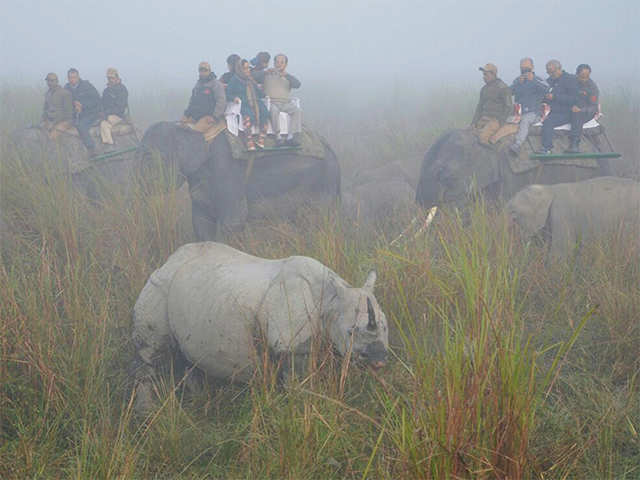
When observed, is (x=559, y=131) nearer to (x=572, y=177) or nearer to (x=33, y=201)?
(x=572, y=177)

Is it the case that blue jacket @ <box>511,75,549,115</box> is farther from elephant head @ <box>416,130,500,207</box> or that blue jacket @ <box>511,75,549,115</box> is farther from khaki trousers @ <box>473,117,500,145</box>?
elephant head @ <box>416,130,500,207</box>

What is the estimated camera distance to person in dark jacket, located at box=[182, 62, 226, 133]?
7840 mm

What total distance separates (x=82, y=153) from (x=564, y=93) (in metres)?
6.93

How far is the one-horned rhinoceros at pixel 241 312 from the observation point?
2.94 m

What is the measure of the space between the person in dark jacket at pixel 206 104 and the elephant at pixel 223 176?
196 millimetres

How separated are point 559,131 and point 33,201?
6403 mm

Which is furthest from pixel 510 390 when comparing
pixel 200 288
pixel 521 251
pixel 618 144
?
pixel 618 144

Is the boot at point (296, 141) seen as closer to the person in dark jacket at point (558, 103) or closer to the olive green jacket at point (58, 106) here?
the person in dark jacket at point (558, 103)

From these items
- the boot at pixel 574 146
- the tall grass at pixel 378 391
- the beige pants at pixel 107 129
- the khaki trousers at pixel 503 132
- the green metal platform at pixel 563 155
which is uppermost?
the beige pants at pixel 107 129

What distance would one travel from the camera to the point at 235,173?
7.84 m

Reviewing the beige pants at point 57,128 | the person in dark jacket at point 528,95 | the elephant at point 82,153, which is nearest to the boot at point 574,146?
the person in dark jacket at point 528,95

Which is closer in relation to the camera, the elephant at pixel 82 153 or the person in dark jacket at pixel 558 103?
the person in dark jacket at pixel 558 103

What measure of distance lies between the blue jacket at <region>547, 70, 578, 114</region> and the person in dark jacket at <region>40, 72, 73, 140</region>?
7155 millimetres

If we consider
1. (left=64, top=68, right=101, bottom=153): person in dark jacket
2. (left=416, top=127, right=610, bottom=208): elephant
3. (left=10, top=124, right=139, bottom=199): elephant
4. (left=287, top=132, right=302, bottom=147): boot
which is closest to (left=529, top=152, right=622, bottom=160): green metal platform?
(left=416, top=127, right=610, bottom=208): elephant
